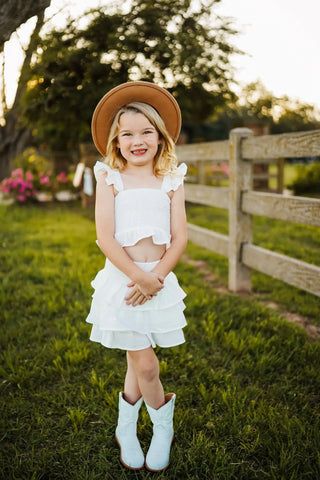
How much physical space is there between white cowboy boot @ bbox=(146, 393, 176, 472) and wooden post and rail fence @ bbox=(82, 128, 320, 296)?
1639 mm

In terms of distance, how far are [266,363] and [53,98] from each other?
33.6 ft

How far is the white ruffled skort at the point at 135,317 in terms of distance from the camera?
1883 millimetres

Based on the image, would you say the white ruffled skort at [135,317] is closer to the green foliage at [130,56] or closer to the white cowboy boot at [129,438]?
the white cowboy boot at [129,438]

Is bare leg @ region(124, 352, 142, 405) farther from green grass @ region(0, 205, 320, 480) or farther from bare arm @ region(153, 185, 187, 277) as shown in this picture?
bare arm @ region(153, 185, 187, 277)

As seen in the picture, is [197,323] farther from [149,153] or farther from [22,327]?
[149,153]

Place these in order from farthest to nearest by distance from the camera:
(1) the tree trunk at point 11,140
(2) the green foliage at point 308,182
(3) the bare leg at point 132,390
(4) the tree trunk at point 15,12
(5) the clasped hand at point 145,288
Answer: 1. (2) the green foliage at point 308,182
2. (1) the tree trunk at point 11,140
3. (4) the tree trunk at point 15,12
4. (3) the bare leg at point 132,390
5. (5) the clasped hand at point 145,288

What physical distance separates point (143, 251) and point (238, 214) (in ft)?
7.90

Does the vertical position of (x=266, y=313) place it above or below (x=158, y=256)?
below

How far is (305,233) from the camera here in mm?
6980

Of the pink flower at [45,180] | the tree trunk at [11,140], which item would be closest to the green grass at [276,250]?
the pink flower at [45,180]

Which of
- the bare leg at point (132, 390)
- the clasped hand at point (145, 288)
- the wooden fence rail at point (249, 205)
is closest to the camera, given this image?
the clasped hand at point (145, 288)

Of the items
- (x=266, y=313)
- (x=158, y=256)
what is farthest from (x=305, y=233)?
(x=158, y=256)

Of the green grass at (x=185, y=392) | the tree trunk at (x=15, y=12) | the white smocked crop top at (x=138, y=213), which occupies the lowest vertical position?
the green grass at (x=185, y=392)

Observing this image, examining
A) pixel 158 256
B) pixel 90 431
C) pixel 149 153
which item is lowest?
pixel 90 431
